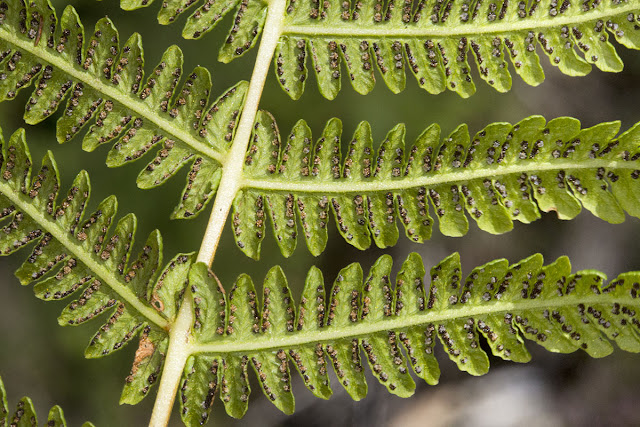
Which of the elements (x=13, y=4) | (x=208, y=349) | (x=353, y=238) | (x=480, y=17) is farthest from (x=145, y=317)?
(x=480, y=17)

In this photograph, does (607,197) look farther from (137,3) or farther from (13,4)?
(13,4)

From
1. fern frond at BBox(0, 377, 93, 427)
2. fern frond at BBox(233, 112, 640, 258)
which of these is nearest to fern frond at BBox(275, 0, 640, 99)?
fern frond at BBox(233, 112, 640, 258)

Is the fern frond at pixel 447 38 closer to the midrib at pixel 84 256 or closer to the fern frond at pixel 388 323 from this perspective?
the fern frond at pixel 388 323

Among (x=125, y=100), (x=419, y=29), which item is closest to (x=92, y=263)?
(x=125, y=100)

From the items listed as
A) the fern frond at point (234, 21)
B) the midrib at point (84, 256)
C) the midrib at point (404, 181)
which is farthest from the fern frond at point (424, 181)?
the midrib at point (84, 256)

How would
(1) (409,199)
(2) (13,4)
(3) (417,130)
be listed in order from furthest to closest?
1. (3) (417,130)
2. (1) (409,199)
3. (2) (13,4)

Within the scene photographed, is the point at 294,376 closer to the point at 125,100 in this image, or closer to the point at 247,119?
the point at 247,119

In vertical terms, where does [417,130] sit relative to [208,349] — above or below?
above
